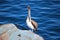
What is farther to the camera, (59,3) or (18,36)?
(59,3)

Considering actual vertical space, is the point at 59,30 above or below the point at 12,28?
below

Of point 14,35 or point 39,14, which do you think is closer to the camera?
point 14,35

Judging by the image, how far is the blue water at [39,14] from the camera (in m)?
11.2

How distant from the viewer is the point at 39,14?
12852 mm

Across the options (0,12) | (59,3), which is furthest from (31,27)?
(59,3)

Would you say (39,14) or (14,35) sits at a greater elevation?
(14,35)

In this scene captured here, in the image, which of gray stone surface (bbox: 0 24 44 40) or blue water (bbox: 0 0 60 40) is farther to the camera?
blue water (bbox: 0 0 60 40)

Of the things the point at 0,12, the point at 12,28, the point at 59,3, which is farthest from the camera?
the point at 59,3

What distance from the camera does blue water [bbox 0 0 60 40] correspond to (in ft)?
36.6

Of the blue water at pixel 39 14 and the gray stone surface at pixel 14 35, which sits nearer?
the gray stone surface at pixel 14 35

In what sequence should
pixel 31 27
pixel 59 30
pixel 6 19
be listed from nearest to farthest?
1. pixel 31 27
2. pixel 59 30
3. pixel 6 19

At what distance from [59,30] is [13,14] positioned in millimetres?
3148

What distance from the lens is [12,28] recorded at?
7.94m

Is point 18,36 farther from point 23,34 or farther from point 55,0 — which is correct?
point 55,0
